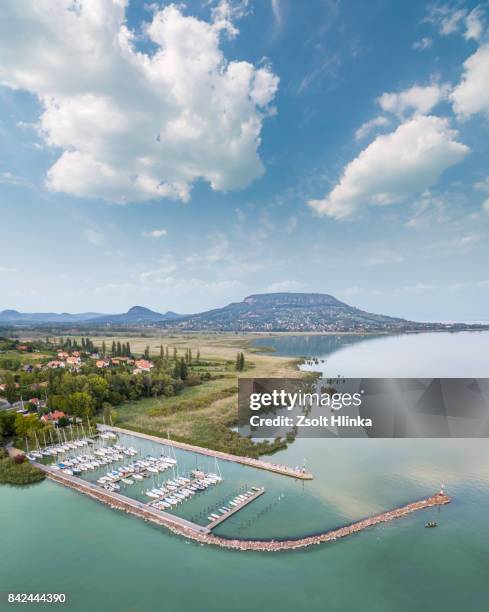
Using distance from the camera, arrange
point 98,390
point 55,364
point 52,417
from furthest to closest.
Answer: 1. point 55,364
2. point 98,390
3. point 52,417

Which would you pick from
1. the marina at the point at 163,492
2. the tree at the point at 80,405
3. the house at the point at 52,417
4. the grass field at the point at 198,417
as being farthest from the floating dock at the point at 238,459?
the house at the point at 52,417

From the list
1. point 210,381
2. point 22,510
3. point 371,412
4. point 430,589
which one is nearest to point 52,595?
point 22,510

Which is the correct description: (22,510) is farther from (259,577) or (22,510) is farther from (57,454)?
(259,577)

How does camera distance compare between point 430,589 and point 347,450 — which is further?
point 347,450

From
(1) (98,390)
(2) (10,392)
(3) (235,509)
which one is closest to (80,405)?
(1) (98,390)

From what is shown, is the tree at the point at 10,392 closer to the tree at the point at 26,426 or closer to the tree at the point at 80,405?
the tree at the point at 80,405

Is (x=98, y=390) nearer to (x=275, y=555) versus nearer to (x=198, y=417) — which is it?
(x=198, y=417)
